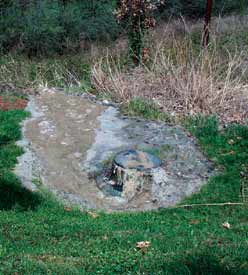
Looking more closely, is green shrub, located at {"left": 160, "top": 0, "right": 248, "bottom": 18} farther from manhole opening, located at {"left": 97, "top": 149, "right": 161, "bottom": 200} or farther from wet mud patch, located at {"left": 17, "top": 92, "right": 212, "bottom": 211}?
manhole opening, located at {"left": 97, "top": 149, "right": 161, "bottom": 200}

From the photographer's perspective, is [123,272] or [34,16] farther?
[34,16]

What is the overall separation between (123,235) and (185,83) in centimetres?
497

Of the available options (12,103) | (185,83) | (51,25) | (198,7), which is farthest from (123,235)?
(198,7)

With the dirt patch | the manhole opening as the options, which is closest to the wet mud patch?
the manhole opening

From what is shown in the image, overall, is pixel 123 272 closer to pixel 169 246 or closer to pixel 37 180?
pixel 169 246

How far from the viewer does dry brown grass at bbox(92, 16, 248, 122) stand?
9039 mm

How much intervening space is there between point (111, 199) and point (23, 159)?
1.43 metres

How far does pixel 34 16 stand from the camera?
1406cm

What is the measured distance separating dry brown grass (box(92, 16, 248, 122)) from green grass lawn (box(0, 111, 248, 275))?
1780 mm

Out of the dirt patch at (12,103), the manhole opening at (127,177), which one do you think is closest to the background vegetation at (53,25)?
the dirt patch at (12,103)

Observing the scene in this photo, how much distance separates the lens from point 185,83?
370 inches

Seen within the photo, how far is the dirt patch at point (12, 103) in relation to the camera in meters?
9.30

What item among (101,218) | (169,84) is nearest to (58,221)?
(101,218)

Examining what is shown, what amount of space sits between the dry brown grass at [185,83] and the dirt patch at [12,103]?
145 cm
